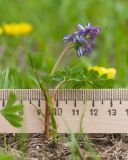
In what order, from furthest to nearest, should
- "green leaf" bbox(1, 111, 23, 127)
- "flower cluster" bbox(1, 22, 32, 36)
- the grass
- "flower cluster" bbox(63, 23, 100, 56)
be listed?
"flower cluster" bbox(1, 22, 32, 36)
the grass
"flower cluster" bbox(63, 23, 100, 56)
"green leaf" bbox(1, 111, 23, 127)

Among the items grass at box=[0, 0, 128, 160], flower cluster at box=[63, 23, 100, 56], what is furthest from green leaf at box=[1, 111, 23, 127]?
grass at box=[0, 0, 128, 160]

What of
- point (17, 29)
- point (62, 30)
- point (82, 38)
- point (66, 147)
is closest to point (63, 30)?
point (62, 30)

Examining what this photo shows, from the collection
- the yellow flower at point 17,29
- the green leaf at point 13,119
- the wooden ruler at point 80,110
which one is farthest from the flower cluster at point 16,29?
the green leaf at point 13,119

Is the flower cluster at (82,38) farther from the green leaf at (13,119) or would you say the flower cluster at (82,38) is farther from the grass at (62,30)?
the grass at (62,30)

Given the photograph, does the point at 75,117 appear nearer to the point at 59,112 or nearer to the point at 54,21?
the point at 59,112

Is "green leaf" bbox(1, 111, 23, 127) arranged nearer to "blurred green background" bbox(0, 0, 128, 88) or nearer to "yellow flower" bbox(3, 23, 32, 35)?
"blurred green background" bbox(0, 0, 128, 88)

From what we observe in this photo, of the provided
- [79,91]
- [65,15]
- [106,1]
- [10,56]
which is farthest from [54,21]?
[79,91]

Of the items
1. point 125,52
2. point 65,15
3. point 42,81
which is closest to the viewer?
point 42,81
